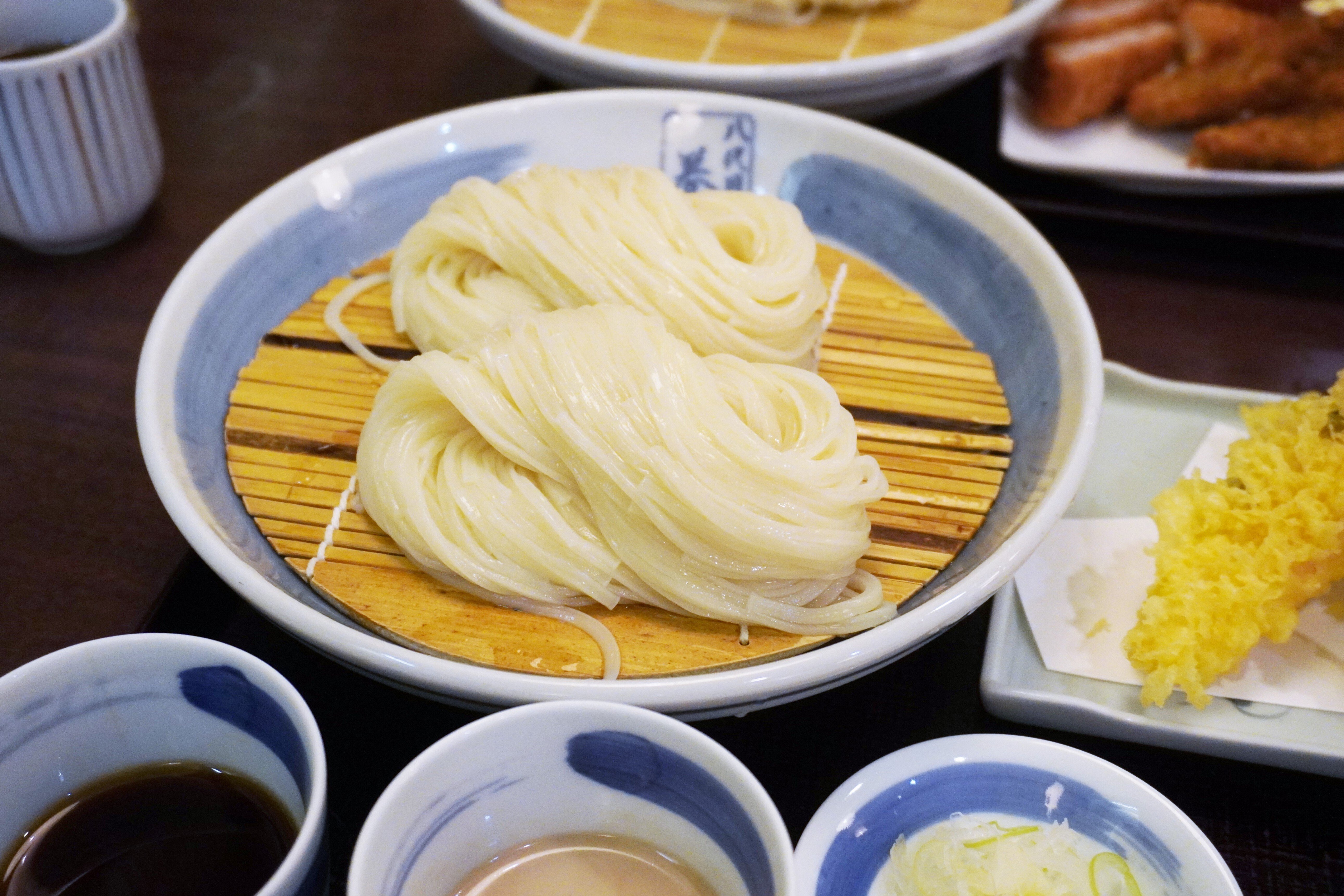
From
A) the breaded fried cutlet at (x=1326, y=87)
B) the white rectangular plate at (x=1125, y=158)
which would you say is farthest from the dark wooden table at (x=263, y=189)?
the breaded fried cutlet at (x=1326, y=87)

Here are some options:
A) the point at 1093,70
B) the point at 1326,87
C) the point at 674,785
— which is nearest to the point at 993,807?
the point at 674,785

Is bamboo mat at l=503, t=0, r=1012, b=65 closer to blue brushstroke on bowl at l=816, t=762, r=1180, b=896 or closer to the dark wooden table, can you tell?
the dark wooden table

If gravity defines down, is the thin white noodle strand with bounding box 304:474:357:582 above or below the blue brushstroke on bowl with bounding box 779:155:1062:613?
below

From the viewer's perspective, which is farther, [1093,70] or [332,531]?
[1093,70]

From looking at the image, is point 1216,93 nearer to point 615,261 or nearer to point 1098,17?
point 1098,17

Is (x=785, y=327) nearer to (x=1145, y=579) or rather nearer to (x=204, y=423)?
(x=1145, y=579)

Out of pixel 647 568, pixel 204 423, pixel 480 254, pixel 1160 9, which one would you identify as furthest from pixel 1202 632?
pixel 1160 9

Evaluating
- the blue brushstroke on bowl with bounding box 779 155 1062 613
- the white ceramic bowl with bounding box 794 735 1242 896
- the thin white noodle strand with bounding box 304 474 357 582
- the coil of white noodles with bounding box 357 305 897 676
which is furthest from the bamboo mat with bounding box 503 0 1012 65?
the white ceramic bowl with bounding box 794 735 1242 896
